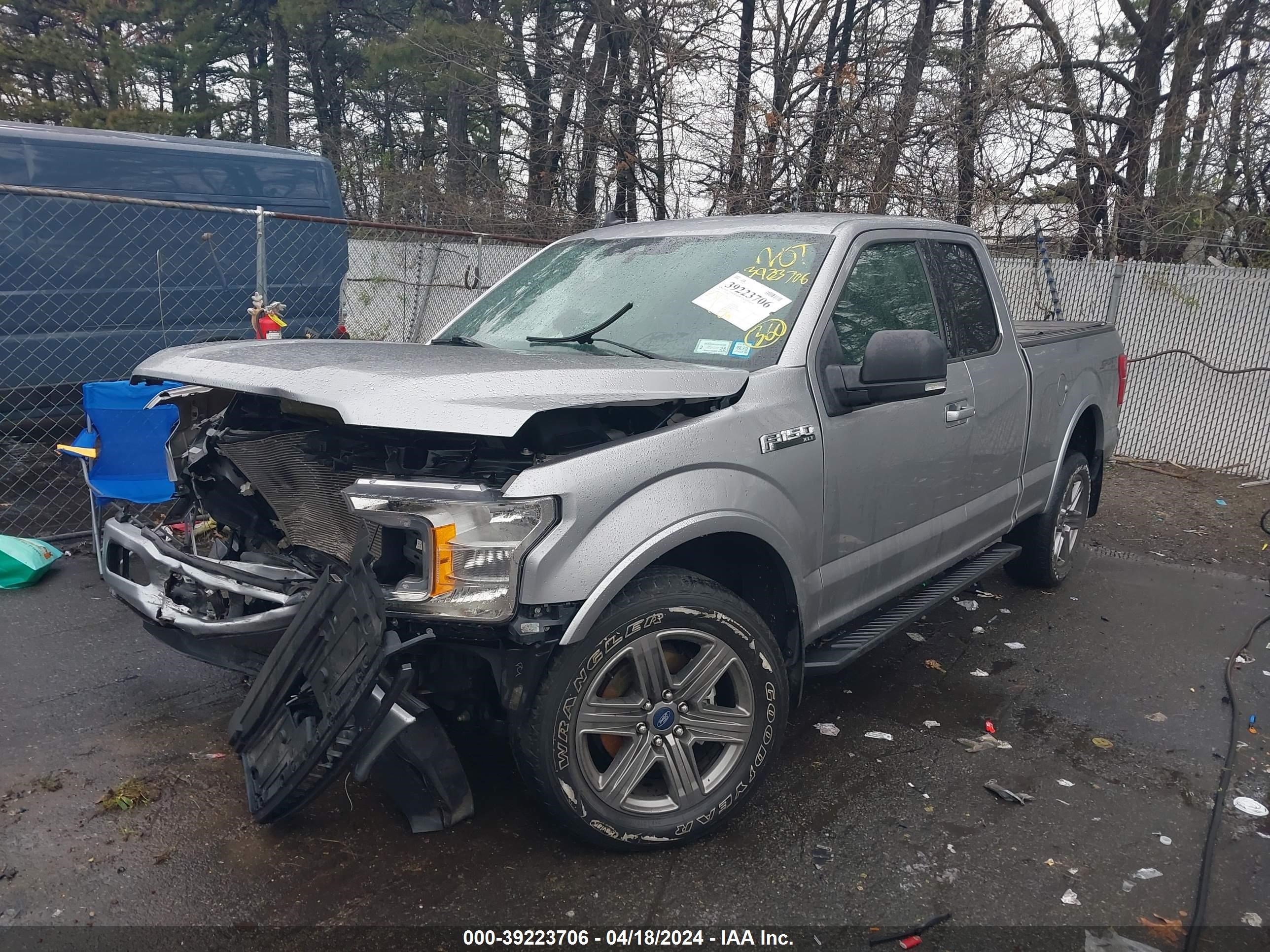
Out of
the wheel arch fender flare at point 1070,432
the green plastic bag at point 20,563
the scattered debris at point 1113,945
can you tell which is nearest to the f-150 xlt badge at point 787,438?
the scattered debris at point 1113,945

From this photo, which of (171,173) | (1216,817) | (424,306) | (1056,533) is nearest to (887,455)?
(1216,817)

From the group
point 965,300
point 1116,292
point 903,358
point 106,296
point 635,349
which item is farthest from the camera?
point 1116,292

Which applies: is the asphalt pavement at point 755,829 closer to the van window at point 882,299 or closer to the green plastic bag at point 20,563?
the green plastic bag at point 20,563

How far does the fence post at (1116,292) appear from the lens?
984 cm

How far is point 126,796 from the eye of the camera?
3229 millimetres

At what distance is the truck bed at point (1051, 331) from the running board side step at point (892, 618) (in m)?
1.17

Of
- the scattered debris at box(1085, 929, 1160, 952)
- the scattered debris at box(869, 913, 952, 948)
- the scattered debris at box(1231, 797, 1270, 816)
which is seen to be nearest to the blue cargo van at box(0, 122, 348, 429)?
the scattered debris at box(869, 913, 952, 948)

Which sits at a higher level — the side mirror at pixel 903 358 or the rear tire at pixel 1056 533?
the side mirror at pixel 903 358

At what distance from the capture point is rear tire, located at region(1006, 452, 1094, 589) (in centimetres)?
561

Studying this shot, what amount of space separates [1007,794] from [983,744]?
0.43m

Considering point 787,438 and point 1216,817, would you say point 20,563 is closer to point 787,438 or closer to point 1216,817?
point 787,438

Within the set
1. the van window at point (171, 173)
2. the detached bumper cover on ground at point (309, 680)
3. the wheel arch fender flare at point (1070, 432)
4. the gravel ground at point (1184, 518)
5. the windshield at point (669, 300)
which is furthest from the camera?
the van window at point (171, 173)

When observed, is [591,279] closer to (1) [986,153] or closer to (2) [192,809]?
(2) [192,809]

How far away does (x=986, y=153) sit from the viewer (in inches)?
481
